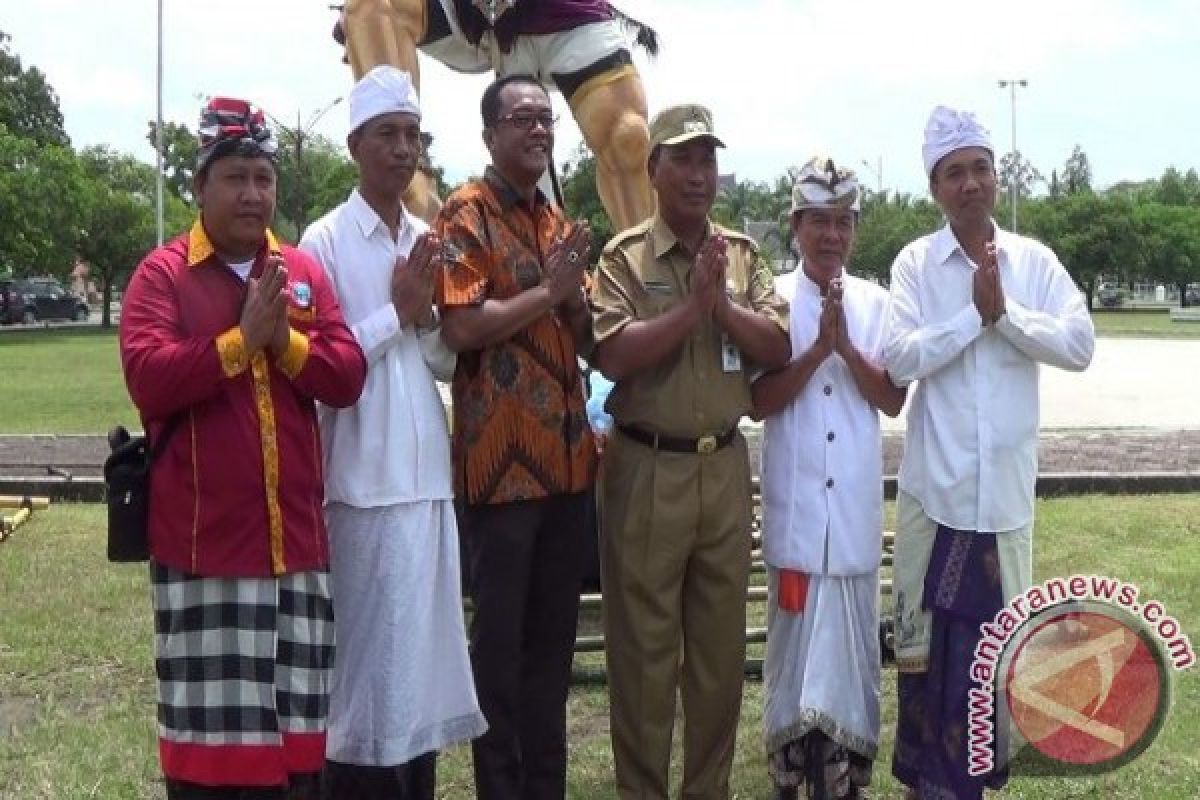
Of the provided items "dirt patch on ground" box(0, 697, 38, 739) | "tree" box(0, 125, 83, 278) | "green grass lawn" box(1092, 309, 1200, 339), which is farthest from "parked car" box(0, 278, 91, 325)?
"dirt patch on ground" box(0, 697, 38, 739)

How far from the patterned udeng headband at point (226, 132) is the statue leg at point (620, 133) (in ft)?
7.21

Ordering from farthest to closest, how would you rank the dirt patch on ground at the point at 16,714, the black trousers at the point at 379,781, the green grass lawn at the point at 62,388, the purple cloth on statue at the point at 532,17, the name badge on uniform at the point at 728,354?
the green grass lawn at the point at 62,388 → the purple cloth on statue at the point at 532,17 → the dirt patch on ground at the point at 16,714 → the name badge on uniform at the point at 728,354 → the black trousers at the point at 379,781

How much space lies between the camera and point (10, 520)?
707 cm

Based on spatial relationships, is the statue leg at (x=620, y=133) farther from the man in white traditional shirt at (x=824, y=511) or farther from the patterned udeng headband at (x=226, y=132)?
the patterned udeng headband at (x=226, y=132)

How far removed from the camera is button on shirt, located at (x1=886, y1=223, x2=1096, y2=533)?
129 inches

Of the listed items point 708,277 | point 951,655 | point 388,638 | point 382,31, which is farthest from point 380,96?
point 951,655

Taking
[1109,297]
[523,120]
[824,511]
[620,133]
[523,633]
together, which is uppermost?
[1109,297]

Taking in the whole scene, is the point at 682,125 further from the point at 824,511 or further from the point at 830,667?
the point at 830,667

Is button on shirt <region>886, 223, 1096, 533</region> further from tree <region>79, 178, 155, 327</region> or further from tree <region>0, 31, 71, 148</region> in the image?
tree <region>0, 31, 71, 148</region>

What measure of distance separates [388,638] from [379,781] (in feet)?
1.26

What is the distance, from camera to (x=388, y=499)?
118 inches

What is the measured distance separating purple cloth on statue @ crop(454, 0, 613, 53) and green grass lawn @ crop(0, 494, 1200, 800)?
2.44 m

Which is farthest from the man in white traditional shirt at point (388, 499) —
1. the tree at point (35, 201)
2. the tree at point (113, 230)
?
the tree at point (113, 230)

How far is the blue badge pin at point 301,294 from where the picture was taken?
282 cm
